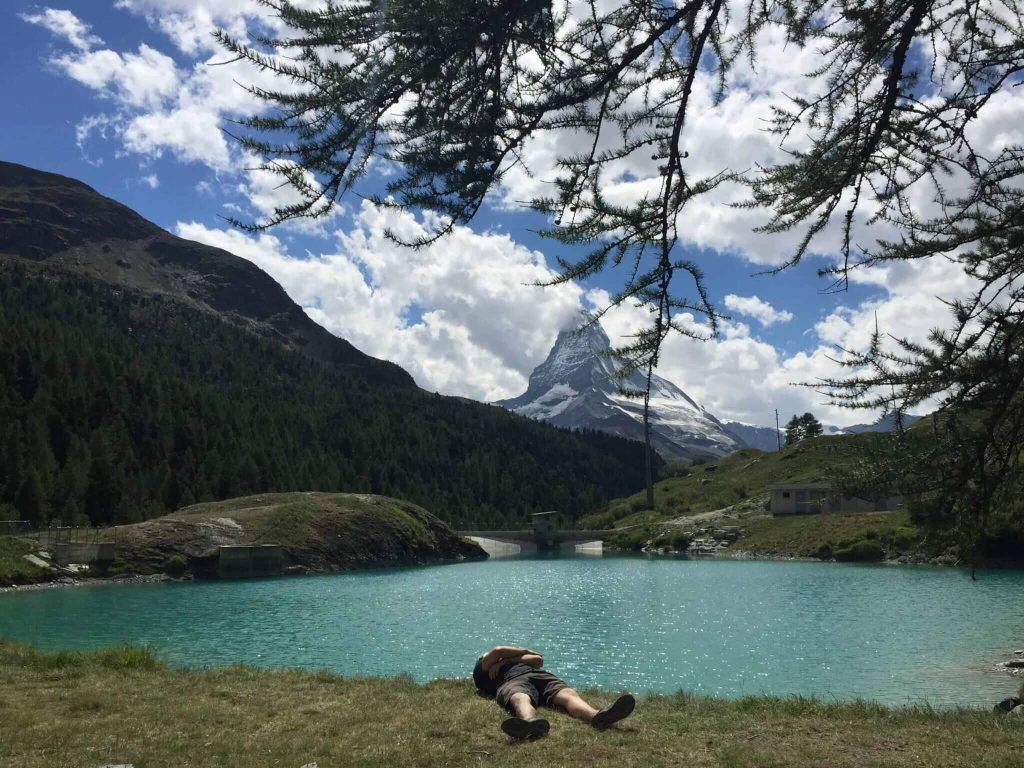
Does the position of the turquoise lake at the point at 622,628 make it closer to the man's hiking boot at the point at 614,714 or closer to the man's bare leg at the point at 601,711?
the man's bare leg at the point at 601,711

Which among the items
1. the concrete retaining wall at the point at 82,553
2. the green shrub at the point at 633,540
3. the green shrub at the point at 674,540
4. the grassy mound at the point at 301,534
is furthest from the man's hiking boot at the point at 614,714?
the green shrub at the point at 633,540

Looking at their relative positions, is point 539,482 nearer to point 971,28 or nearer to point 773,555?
point 773,555

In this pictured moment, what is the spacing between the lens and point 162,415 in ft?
379

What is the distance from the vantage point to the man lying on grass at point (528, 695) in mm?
8773

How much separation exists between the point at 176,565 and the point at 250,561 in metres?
6.02

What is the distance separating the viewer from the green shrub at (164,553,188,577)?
5538 cm

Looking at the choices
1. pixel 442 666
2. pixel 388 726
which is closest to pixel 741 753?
pixel 388 726

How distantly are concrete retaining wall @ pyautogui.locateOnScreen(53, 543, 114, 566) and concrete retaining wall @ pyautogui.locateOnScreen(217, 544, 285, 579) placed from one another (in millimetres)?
8423

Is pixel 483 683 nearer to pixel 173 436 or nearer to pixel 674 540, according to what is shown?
pixel 674 540

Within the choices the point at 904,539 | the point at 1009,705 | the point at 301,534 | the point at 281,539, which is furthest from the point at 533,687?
the point at 904,539

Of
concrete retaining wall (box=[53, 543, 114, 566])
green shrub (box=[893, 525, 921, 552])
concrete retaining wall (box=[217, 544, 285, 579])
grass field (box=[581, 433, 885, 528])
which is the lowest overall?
green shrub (box=[893, 525, 921, 552])

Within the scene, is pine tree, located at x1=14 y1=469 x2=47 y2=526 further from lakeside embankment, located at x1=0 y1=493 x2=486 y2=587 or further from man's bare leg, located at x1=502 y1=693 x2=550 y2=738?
man's bare leg, located at x1=502 y1=693 x2=550 y2=738

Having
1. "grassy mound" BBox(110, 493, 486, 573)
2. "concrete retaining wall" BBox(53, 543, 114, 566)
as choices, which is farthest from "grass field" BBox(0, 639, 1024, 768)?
"grassy mound" BBox(110, 493, 486, 573)

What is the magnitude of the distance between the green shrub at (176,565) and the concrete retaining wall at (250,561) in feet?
9.01
